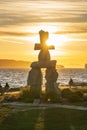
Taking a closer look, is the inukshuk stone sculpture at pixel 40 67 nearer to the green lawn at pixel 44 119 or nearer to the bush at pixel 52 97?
the bush at pixel 52 97

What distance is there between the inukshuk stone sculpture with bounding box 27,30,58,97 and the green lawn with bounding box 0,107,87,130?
620 cm

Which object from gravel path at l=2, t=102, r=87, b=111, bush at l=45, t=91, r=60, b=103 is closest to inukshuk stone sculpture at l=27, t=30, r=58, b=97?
bush at l=45, t=91, r=60, b=103

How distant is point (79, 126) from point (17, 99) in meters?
11.7

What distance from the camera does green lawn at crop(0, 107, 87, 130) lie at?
29.8 meters

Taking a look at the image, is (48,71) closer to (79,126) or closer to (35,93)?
(35,93)

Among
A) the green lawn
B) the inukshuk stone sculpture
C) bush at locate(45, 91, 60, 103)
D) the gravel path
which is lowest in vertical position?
the green lawn

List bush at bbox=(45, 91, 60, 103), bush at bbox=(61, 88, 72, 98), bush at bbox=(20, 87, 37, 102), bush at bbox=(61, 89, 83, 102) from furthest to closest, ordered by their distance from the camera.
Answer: bush at bbox=(61, 88, 72, 98) < bush at bbox=(61, 89, 83, 102) < bush at bbox=(20, 87, 37, 102) < bush at bbox=(45, 91, 60, 103)

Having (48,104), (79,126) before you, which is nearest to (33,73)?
(48,104)

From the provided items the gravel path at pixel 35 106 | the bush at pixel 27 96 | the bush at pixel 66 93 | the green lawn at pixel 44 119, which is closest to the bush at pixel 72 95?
the bush at pixel 66 93

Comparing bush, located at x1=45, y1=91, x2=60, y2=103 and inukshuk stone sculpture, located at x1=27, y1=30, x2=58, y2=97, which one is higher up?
inukshuk stone sculpture, located at x1=27, y1=30, x2=58, y2=97

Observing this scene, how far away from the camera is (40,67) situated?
4188cm

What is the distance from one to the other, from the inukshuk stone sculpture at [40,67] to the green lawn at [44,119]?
6.20m

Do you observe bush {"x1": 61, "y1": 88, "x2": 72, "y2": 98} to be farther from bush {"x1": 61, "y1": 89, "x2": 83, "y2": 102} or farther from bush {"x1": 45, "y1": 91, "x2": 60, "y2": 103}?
bush {"x1": 45, "y1": 91, "x2": 60, "y2": 103}

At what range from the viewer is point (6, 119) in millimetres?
31938
